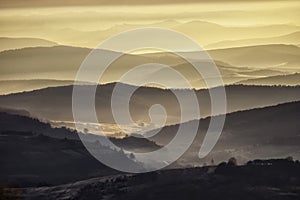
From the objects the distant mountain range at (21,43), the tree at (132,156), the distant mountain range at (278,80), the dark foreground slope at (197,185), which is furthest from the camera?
the distant mountain range at (21,43)

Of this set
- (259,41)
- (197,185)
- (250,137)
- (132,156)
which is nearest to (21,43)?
(132,156)

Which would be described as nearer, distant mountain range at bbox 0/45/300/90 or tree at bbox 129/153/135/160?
tree at bbox 129/153/135/160

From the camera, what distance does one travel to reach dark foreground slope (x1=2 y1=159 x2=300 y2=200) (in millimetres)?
11203

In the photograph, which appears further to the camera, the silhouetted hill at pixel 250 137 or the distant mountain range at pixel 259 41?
the distant mountain range at pixel 259 41

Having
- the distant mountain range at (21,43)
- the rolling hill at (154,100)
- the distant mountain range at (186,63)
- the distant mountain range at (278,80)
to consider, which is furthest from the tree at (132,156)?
the distant mountain range at (21,43)

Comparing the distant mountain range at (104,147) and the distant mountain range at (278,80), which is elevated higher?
the distant mountain range at (278,80)

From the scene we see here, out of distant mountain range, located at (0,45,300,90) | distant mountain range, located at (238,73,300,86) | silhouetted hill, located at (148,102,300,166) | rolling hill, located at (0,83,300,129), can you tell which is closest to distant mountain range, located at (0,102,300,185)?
silhouetted hill, located at (148,102,300,166)

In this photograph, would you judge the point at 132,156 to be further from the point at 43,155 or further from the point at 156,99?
the point at 43,155

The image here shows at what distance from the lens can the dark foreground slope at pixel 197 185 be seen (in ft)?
36.8

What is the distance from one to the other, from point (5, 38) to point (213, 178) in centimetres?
310

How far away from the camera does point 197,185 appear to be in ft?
37.1

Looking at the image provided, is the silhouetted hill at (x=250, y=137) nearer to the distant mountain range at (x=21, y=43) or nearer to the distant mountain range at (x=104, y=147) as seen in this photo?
the distant mountain range at (x=104, y=147)

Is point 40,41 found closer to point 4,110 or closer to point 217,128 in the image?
point 4,110

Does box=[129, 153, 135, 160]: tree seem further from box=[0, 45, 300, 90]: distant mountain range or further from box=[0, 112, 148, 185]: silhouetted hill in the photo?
box=[0, 45, 300, 90]: distant mountain range
